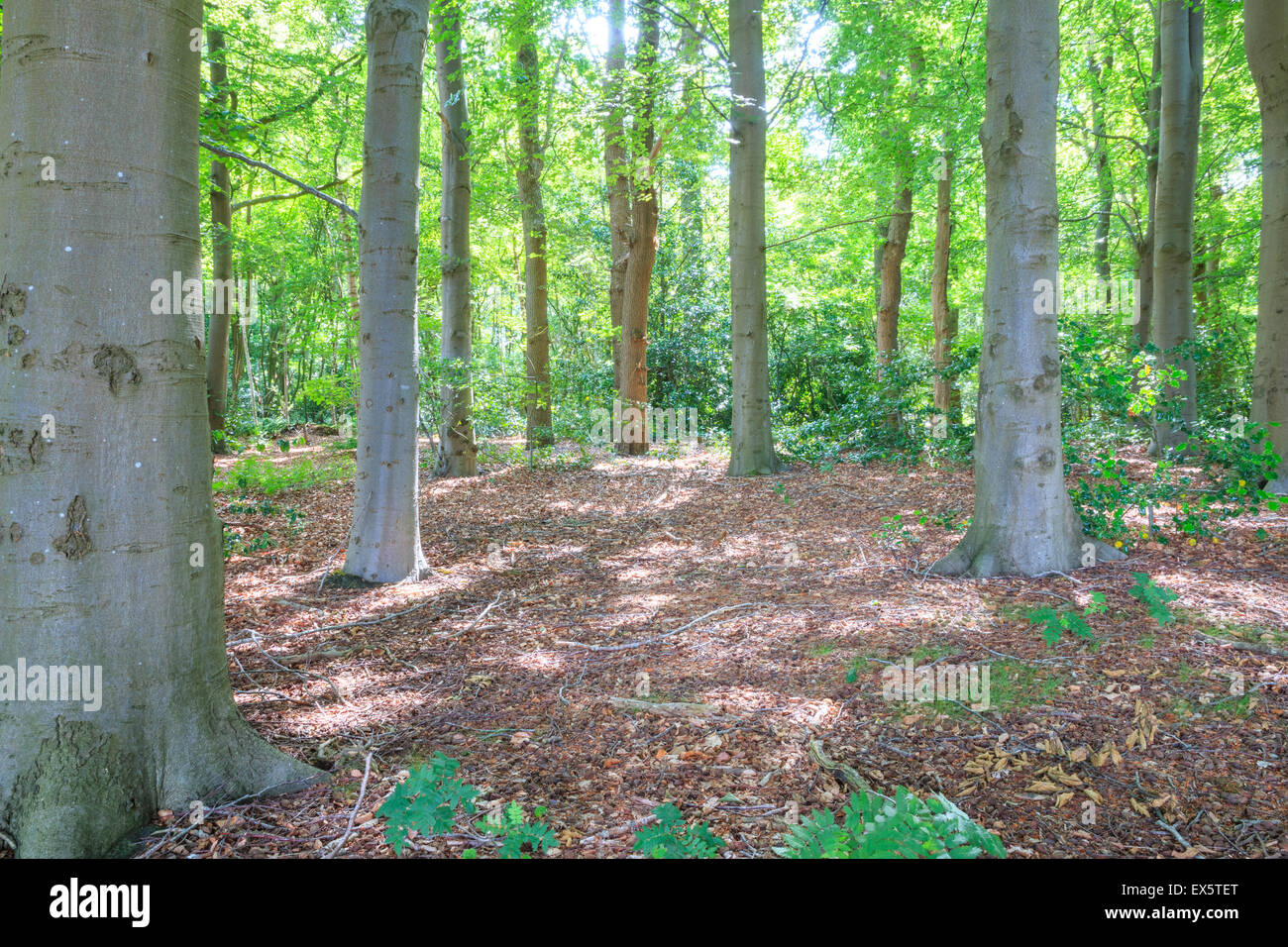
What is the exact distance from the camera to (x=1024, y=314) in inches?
192

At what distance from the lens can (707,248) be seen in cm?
1738

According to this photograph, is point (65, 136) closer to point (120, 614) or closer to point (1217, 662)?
point (120, 614)

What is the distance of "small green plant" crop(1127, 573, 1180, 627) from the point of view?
395 centimetres

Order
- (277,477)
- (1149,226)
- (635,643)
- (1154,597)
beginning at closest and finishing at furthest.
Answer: (1154,597) < (635,643) < (277,477) < (1149,226)

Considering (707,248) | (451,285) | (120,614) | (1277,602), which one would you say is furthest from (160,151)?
(707,248)

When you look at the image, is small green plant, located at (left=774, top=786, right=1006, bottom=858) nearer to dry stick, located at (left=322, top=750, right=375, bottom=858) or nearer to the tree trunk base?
dry stick, located at (left=322, top=750, right=375, bottom=858)

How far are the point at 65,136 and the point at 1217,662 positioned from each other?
516cm

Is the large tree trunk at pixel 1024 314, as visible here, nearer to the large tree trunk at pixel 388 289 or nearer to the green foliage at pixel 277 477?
the large tree trunk at pixel 388 289

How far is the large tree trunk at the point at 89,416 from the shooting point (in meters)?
2.37

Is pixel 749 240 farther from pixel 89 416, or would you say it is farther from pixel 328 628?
pixel 89 416

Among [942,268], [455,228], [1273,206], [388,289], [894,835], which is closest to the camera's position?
[894,835]

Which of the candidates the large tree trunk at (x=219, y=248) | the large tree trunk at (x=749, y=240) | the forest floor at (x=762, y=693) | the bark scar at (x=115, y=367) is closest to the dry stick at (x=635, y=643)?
the forest floor at (x=762, y=693)

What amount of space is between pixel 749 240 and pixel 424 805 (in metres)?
8.86

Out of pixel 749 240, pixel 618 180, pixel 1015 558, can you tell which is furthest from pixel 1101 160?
pixel 1015 558
